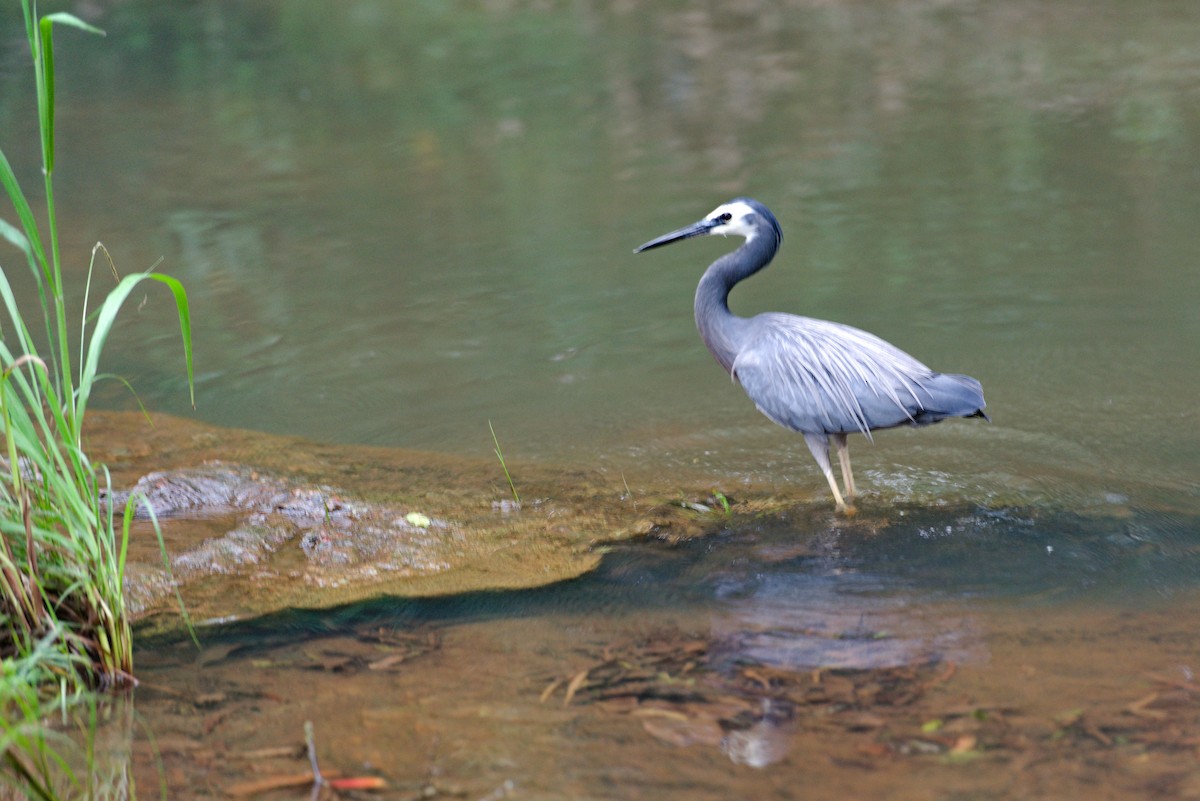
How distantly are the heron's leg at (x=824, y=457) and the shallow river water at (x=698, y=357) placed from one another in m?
0.11

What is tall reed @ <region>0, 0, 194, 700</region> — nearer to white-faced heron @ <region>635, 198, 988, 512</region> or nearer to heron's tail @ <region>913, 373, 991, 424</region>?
white-faced heron @ <region>635, 198, 988, 512</region>

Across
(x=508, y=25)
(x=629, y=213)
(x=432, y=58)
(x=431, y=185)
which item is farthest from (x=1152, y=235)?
(x=508, y=25)

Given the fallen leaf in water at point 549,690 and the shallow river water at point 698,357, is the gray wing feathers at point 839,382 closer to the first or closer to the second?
the shallow river water at point 698,357

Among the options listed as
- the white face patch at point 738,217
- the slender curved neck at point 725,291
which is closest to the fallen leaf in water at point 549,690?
the slender curved neck at point 725,291

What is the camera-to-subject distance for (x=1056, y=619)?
3.77m

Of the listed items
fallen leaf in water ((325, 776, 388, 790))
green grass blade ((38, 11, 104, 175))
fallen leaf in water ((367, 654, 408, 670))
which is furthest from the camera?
fallen leaf in water ((367, 654, 408, 670))

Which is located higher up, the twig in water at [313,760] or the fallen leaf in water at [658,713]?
the twig in water at [313,760]

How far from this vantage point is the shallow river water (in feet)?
10.0

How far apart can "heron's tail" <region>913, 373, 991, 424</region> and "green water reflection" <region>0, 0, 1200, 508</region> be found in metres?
0.44

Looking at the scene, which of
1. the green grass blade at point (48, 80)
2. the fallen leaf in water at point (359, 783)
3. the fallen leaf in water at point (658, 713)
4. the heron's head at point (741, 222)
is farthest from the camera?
the heron's head at point (741, 222)

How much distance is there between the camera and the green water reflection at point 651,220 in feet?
19.6

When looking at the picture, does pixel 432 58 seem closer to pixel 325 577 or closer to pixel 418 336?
pixel 418 336

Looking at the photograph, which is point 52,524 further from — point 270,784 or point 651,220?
point 651,220

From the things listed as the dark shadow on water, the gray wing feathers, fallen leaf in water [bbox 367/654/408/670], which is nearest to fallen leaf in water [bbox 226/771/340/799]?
fallen leaf in water [bbox 367/654/408/670]
